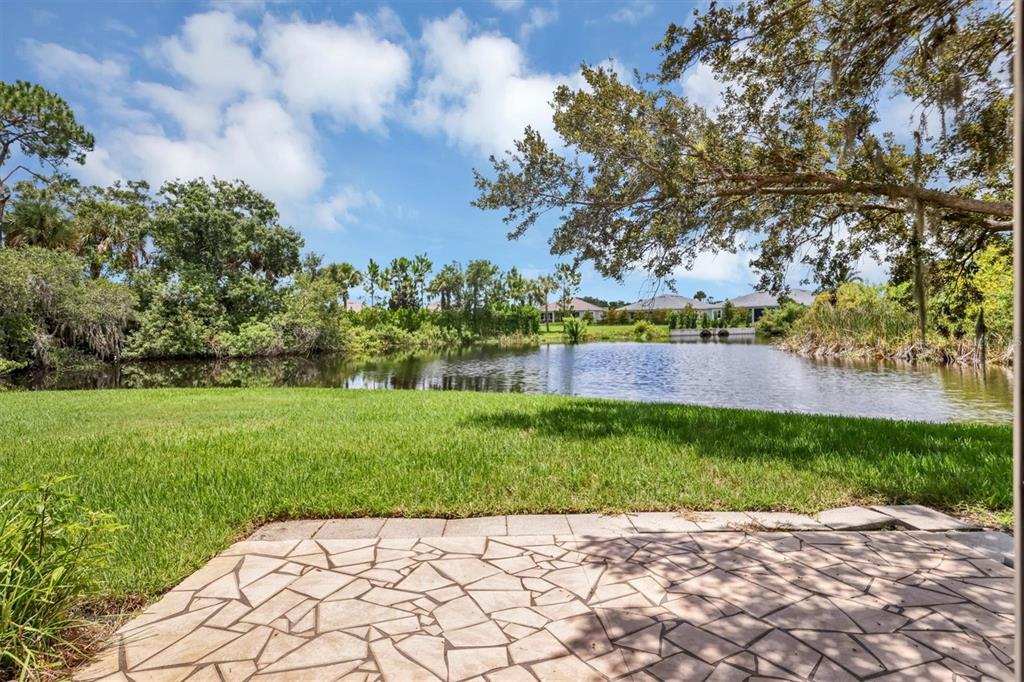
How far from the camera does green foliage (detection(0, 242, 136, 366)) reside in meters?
18.0

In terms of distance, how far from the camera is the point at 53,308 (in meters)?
19.8

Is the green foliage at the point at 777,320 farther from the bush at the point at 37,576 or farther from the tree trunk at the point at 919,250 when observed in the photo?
the bush at the point at 37,576

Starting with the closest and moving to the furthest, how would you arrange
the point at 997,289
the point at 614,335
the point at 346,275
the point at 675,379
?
the point at 997,289 < the point at 675,379 < the point at 346,275 < the point at 614,335

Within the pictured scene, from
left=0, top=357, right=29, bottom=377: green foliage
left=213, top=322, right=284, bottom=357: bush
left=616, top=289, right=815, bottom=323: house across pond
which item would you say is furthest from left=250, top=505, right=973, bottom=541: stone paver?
left=616, top=289, right=815, bottom=323: house across pond

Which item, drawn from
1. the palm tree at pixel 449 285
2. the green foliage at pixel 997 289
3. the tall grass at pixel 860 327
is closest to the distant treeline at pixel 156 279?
the tall grass at pixel 860 327

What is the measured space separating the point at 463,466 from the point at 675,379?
552 inches

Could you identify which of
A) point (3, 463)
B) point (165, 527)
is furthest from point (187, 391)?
point (165, 527)

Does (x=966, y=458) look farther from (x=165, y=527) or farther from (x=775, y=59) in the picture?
(x=165, y=527)

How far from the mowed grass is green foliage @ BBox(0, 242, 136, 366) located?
46.9 feet

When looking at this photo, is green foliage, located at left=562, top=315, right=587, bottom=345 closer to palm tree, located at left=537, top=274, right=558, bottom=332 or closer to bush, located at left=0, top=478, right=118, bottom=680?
palm tree, located at left=537, top=274, right=558, bottom=332

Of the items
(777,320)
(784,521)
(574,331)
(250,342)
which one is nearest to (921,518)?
(784,521)

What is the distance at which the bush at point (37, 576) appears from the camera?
192cm

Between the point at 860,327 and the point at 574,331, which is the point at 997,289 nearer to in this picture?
the point at 860,327

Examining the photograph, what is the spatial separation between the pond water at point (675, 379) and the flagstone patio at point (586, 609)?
9.37 m
